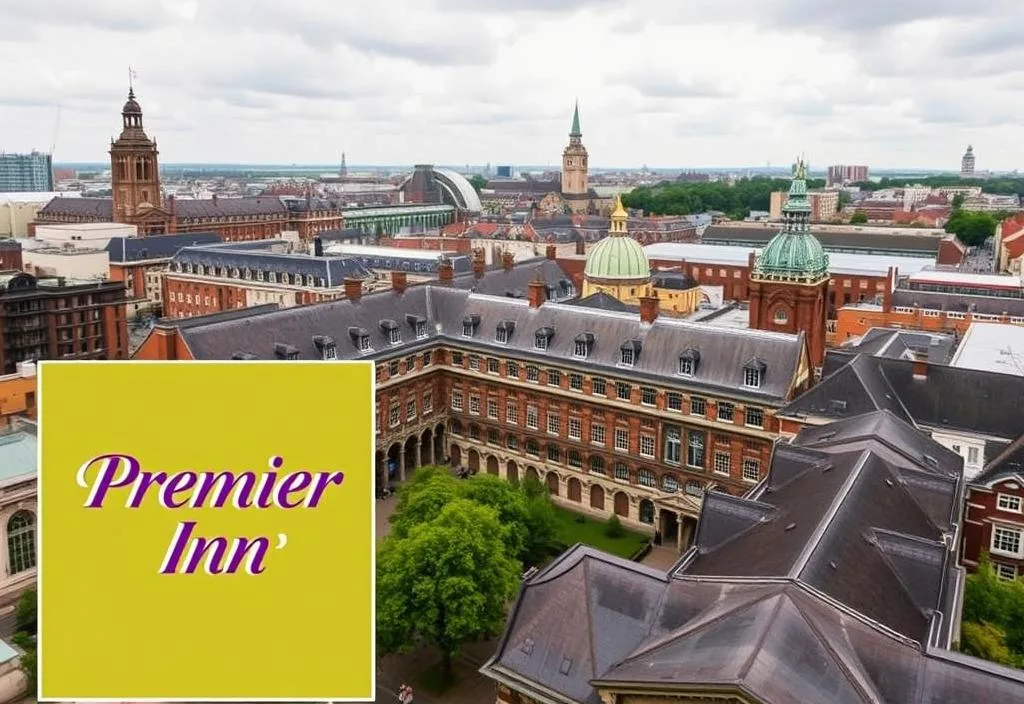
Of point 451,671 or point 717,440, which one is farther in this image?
point 717,440

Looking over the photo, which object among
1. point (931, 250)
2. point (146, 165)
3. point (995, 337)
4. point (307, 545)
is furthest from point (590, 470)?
point (146, 165)

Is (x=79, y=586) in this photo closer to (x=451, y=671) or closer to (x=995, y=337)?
(x=451, y=671)

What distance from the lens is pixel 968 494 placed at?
51.3m

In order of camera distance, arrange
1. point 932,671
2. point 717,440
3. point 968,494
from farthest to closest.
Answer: point 717,440 < point 968,494 < point 932,671

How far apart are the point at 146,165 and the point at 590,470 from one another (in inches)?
5955

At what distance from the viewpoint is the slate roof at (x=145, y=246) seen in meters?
150

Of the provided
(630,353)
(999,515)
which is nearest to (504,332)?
(630,353)

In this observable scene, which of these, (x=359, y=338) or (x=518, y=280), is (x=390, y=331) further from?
(x=518, y=280)

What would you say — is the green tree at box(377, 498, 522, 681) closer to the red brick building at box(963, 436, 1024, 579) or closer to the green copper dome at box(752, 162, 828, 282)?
the red brick building at box(963, 436, 1024, 579)

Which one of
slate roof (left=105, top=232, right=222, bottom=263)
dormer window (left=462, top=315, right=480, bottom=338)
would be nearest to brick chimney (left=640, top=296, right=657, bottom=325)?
dormer window (left=462, top=315, right=480, bottom=338)

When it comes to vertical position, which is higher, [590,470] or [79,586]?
[79,586]

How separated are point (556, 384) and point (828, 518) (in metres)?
37.3

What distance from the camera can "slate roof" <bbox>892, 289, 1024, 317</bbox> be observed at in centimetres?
10419

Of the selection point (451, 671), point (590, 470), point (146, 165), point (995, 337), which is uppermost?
point (146, 165)
